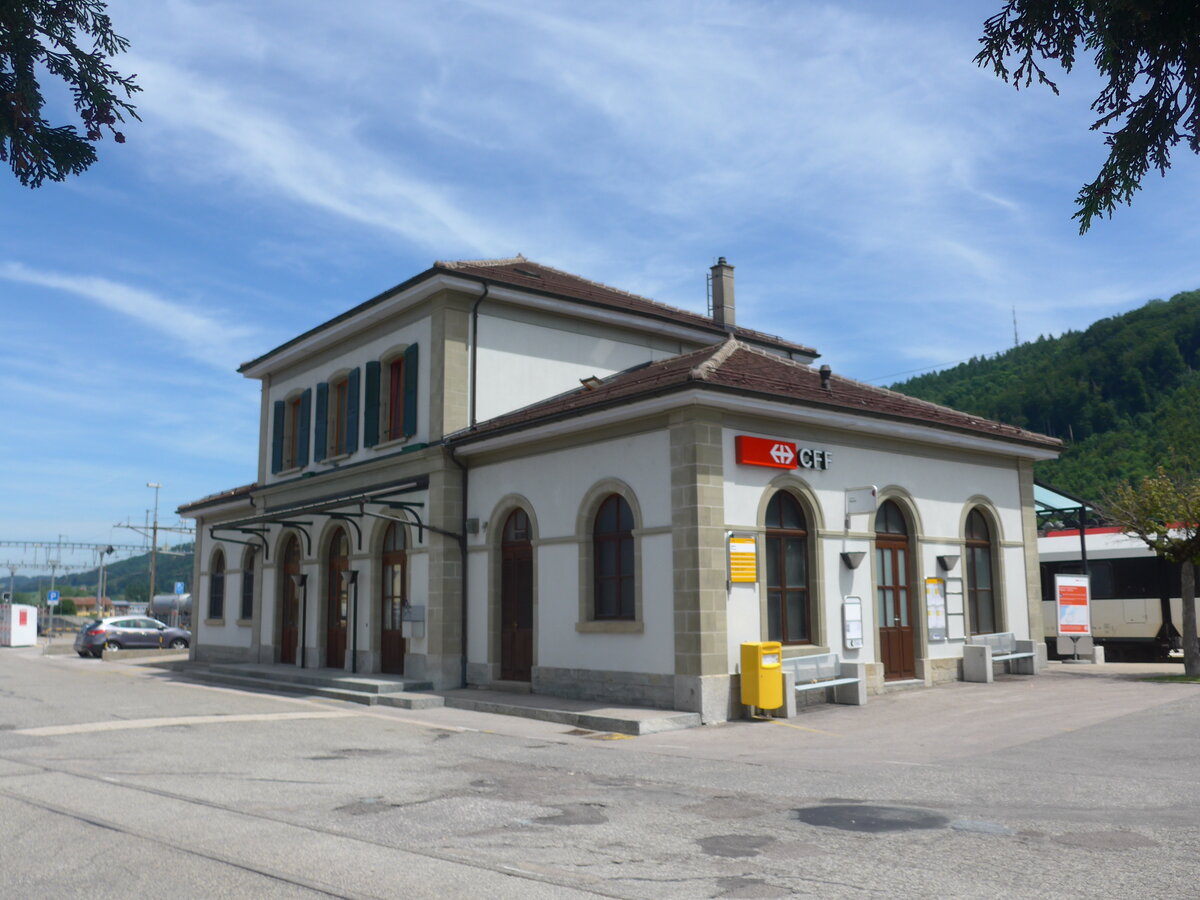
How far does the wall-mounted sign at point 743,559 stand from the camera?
13.8 metres

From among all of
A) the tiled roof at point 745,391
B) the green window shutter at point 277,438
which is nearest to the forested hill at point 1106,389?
the tiled roof at point 745,391

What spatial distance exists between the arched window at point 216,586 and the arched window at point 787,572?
17.7 m

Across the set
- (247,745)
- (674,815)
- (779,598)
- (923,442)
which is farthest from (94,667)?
(674,815)

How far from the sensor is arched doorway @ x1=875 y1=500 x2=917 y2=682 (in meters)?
16.5

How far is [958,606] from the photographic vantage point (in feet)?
58.3

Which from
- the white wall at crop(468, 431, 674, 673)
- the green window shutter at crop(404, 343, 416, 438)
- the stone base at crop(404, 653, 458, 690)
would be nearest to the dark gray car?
the green window shutter at crop(404, 343, 416, 438)

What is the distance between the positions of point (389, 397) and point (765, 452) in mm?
8935

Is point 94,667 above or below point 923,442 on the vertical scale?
below

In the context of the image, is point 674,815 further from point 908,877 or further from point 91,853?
point 91,853

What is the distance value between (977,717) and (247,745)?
30.6 feet

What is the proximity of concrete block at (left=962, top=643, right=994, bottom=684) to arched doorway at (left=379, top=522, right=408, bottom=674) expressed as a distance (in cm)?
1037

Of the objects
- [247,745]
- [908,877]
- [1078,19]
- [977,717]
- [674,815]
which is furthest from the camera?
[977,717]

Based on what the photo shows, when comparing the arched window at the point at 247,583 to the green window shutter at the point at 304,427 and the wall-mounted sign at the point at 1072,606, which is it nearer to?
the green window shutter at the point at 304,427

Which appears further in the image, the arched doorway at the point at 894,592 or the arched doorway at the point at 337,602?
the arched doorway at the point at 337,602
